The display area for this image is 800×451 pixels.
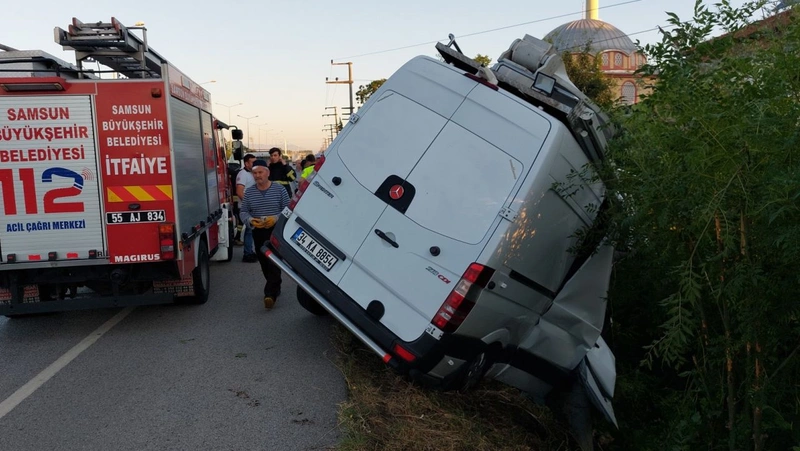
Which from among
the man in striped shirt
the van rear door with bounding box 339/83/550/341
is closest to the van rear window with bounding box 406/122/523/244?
the van rear door with bounding box 339/83/550/341

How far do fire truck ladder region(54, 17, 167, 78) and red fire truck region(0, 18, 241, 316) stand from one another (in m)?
0.02

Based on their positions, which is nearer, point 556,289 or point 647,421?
point 556,289

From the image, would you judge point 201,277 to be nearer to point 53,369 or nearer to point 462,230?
point 53,369

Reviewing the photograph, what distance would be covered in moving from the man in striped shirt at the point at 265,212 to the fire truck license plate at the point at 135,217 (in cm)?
130

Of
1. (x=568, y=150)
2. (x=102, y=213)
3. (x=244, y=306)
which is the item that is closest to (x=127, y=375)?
(x=102, y=213)

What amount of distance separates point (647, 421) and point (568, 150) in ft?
8.24

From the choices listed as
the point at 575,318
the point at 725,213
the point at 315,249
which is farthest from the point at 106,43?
the point at 725,213

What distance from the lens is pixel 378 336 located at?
16.5ft

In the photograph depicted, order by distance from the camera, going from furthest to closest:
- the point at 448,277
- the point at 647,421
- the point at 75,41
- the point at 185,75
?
the point at 185,75
the point at 75,41
the point at 647,421
the point at 448,277

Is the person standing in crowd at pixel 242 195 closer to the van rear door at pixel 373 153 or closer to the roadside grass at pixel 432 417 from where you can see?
the van rear door at pixel 373 153

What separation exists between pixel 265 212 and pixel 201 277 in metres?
1.19

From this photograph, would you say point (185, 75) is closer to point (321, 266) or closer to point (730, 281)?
point (321, 266)

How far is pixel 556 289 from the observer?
17.6 ft

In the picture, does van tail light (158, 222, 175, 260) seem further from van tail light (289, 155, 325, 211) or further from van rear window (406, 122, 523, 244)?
van rear window (406, 122, 523, 244)
